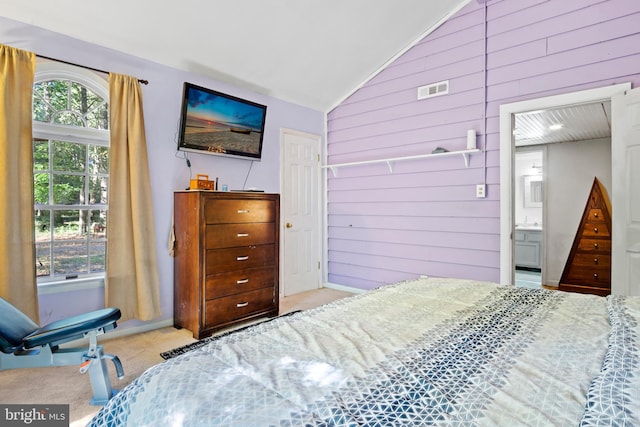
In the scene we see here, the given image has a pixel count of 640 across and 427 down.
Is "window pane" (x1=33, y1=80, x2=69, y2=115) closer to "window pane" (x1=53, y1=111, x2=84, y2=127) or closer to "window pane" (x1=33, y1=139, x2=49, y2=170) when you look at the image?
"window pane" (x1=53, y1=111, x2=84, y2=127)

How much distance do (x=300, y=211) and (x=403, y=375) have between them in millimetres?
3865

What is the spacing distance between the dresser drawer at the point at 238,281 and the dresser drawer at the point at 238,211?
0.50m

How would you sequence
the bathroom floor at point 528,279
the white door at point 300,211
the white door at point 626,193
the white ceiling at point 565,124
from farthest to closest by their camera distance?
the bathroom floor at point 528,279
the white door at point 300,211
the white ceiling at point 565,124
the white door at point 626,193

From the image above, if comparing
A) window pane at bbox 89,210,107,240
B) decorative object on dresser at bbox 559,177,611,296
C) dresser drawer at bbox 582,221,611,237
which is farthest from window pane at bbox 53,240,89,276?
dresser drawer at bbox 582,221,611,237

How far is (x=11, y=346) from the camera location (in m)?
1.94

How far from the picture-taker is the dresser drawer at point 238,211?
10.4 feet

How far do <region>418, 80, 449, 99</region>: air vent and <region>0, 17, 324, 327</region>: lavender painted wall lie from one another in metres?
1.66

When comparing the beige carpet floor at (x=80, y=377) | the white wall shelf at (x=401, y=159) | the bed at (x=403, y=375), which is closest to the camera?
the bed at (x=403, y=375)

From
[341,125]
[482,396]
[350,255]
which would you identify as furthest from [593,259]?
[482,396]

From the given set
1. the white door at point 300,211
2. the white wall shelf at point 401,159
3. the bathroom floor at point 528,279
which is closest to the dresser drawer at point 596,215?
the bathroom floor at point 528,279

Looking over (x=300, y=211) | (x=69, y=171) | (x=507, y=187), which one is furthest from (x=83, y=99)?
(x=507, y=187)

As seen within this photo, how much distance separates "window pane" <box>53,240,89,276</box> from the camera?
9.58ft

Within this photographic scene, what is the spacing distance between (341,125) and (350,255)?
1.79 m

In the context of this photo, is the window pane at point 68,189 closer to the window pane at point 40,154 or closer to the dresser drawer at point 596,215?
the window pane at point 40,154
